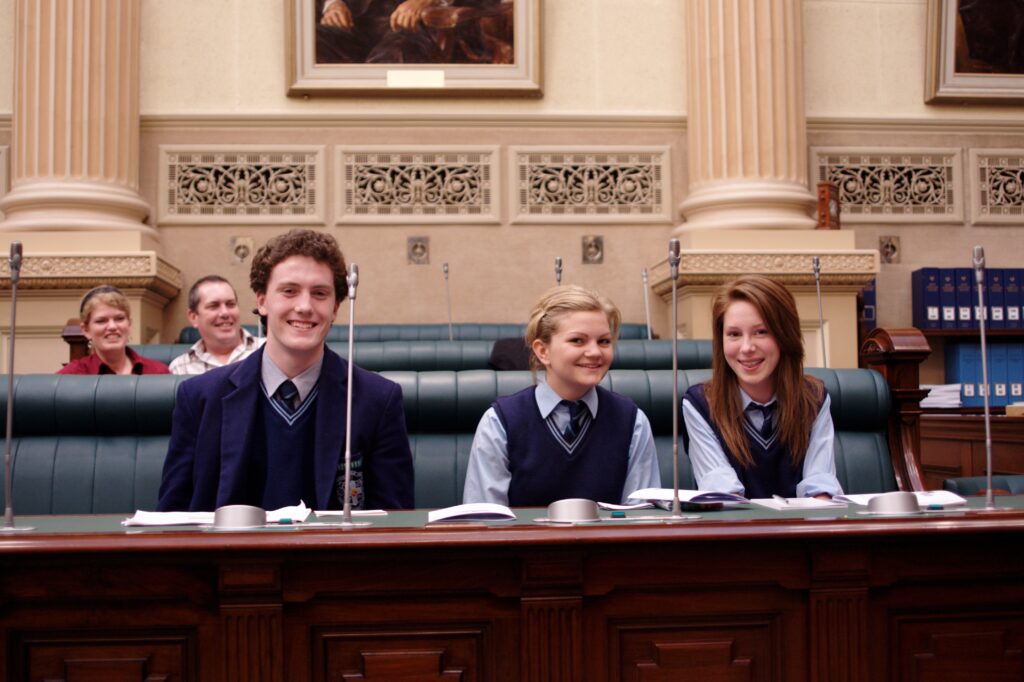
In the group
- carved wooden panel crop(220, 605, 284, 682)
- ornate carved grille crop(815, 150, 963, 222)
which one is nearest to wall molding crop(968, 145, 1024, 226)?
ornate carved grille crop(815, 150, 963, 222)

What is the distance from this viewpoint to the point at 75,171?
5875 mm

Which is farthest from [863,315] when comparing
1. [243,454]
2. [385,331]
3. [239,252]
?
[243,454]

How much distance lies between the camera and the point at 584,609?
1.46 metres

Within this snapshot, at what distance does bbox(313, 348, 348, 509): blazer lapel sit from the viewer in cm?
197

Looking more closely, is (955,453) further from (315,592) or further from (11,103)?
(11,103)

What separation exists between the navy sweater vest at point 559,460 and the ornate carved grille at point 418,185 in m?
4.33

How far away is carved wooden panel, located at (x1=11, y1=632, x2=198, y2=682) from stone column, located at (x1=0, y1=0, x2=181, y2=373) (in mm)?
4466

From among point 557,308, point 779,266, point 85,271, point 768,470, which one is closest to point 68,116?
point 85,271

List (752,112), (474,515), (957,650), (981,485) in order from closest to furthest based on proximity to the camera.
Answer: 1. (957,650)
2. (474,515)
3. (981,485)
4. (752,112)

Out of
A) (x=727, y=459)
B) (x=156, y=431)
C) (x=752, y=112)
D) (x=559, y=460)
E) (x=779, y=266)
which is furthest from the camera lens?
(x=752, y=112)

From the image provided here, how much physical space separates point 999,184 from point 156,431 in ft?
19.4

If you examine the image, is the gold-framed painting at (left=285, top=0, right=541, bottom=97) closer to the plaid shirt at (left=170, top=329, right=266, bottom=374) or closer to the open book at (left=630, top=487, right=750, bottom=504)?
the plaid shirt at (left=170, top=329, right=266, bottom=374)

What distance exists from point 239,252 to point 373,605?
524 centimetres

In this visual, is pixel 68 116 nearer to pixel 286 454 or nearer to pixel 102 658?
pixel 286 454
